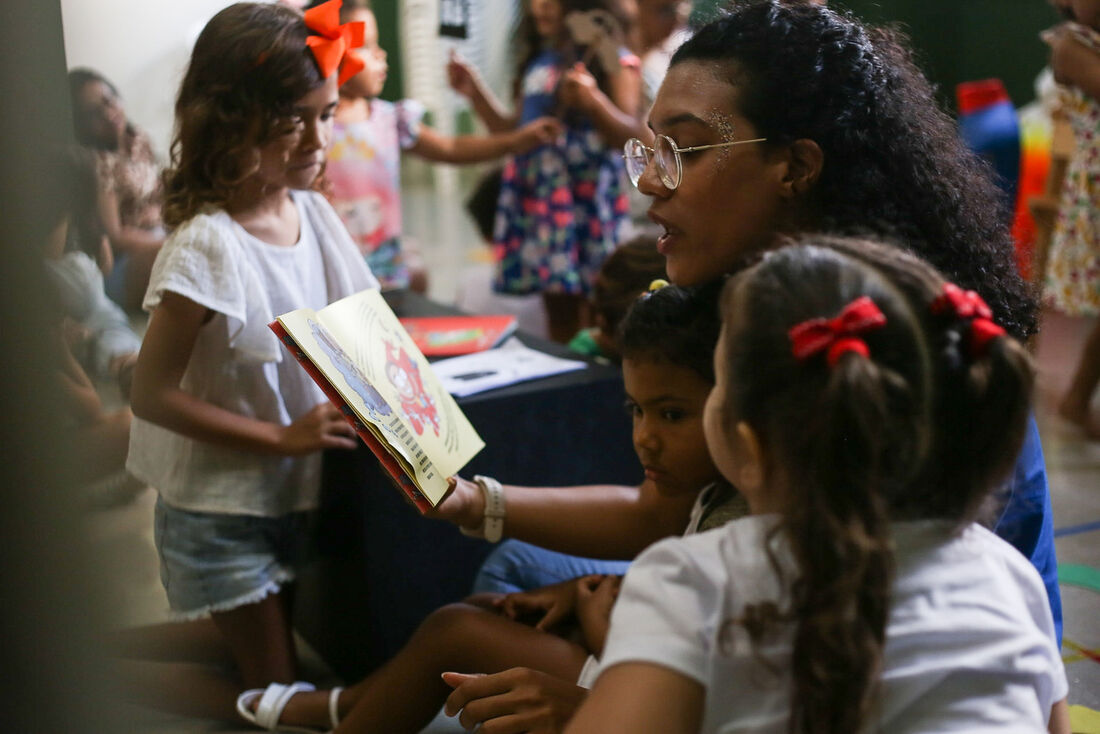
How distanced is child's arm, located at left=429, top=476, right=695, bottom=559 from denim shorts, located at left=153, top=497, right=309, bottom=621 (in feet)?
1.15

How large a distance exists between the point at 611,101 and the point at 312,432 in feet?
6.35

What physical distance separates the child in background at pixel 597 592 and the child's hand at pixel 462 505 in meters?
0.11

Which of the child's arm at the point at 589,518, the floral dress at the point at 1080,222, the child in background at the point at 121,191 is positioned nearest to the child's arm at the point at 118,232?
the child in background at the point at 121,191

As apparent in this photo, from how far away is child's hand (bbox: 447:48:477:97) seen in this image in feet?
10.6

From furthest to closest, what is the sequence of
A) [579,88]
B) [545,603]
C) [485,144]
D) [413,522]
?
1. [485,144]
2. [579,88]
3. [413,522]
4. [545,603]

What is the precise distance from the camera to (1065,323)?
4.41m

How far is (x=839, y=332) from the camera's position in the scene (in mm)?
772

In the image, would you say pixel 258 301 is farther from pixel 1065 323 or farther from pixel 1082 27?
pixel 1065 323

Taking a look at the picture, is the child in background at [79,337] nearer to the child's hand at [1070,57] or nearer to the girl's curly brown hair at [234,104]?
the girl's curly brown hair at [234,104]

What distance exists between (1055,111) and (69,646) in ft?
11.5

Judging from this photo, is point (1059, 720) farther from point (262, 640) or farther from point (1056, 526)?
point (1056, 526)

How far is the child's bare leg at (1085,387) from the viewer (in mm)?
3160

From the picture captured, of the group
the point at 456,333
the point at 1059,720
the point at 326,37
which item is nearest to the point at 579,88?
the point at 456,333

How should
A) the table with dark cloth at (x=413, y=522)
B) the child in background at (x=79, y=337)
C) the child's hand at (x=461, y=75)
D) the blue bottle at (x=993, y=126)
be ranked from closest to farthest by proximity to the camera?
the child in background at (x=79, y=337) < the table with dark cloth at (x=413, y=522) < the child's hand at (x=461, y=75) < the blue bottle at (x=993, y=126)
